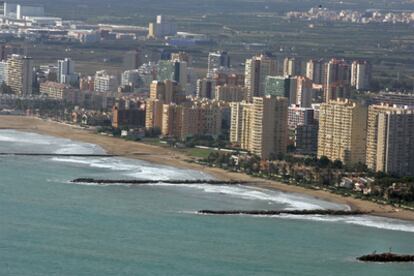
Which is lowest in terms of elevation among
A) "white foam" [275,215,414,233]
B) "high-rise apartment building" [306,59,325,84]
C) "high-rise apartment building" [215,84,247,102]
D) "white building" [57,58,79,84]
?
"white foam" [275,215,414,233]

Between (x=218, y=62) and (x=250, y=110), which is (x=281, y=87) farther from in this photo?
(x=218, y=62)

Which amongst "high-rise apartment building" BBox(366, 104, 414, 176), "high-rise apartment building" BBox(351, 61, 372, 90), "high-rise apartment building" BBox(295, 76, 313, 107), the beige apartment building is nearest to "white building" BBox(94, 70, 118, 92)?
"high-rise apartment building" BBox(295, 76, 313, 107)

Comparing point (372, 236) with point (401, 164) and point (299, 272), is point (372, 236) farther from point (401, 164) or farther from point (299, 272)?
point (401, 164)

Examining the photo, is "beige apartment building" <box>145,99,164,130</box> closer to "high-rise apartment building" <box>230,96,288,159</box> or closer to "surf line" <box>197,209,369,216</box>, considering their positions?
"high-rise apartment building" <box>230,96,288,159</box>

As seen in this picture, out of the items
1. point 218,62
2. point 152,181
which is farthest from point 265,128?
point 218,62

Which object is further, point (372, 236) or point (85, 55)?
point (85, 55)

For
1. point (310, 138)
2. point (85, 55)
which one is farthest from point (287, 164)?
point (85, 55)

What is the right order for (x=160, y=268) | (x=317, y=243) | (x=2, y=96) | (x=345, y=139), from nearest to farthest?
(x=160, y=268) → (x=317, y=243) → (x=345, y=139) → (x=2, y=96)
